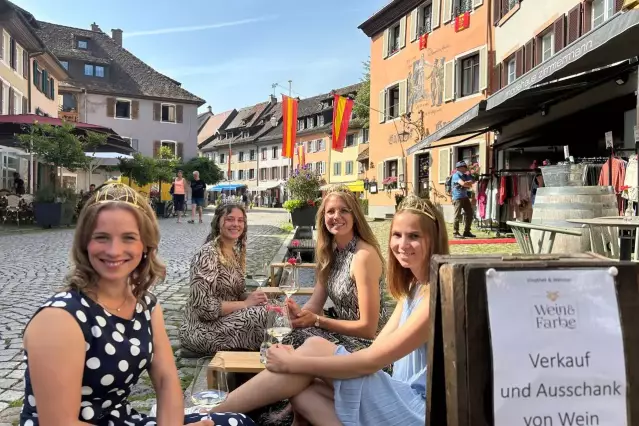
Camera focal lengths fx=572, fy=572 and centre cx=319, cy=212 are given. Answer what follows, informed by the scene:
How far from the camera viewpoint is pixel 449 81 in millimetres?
19641

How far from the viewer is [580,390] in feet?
4.79

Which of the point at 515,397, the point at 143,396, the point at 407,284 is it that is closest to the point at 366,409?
the point at 407,284

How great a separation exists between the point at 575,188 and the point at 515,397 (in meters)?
4.62

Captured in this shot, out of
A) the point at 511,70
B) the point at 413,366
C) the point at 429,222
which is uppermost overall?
the point at 511,70

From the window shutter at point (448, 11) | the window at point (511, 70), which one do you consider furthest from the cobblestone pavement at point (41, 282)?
the window shutter at point (448, 11)

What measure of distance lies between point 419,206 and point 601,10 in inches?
424

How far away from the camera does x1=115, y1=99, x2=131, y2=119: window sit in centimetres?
3950

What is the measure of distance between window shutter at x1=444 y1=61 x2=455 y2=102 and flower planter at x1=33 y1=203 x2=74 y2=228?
12.6 meters

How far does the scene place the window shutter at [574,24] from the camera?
461 inches

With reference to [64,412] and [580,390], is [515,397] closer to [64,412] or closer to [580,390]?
[580,390]

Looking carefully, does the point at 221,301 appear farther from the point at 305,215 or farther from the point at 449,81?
the point at 449,81

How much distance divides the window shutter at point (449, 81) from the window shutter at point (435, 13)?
188cm

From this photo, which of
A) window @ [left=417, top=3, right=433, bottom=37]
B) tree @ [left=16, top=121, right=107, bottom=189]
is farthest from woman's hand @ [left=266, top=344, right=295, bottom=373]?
window @ [left=417, top=3, right=433, bottom=37]

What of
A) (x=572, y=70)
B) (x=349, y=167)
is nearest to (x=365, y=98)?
(x=349, y=167)
